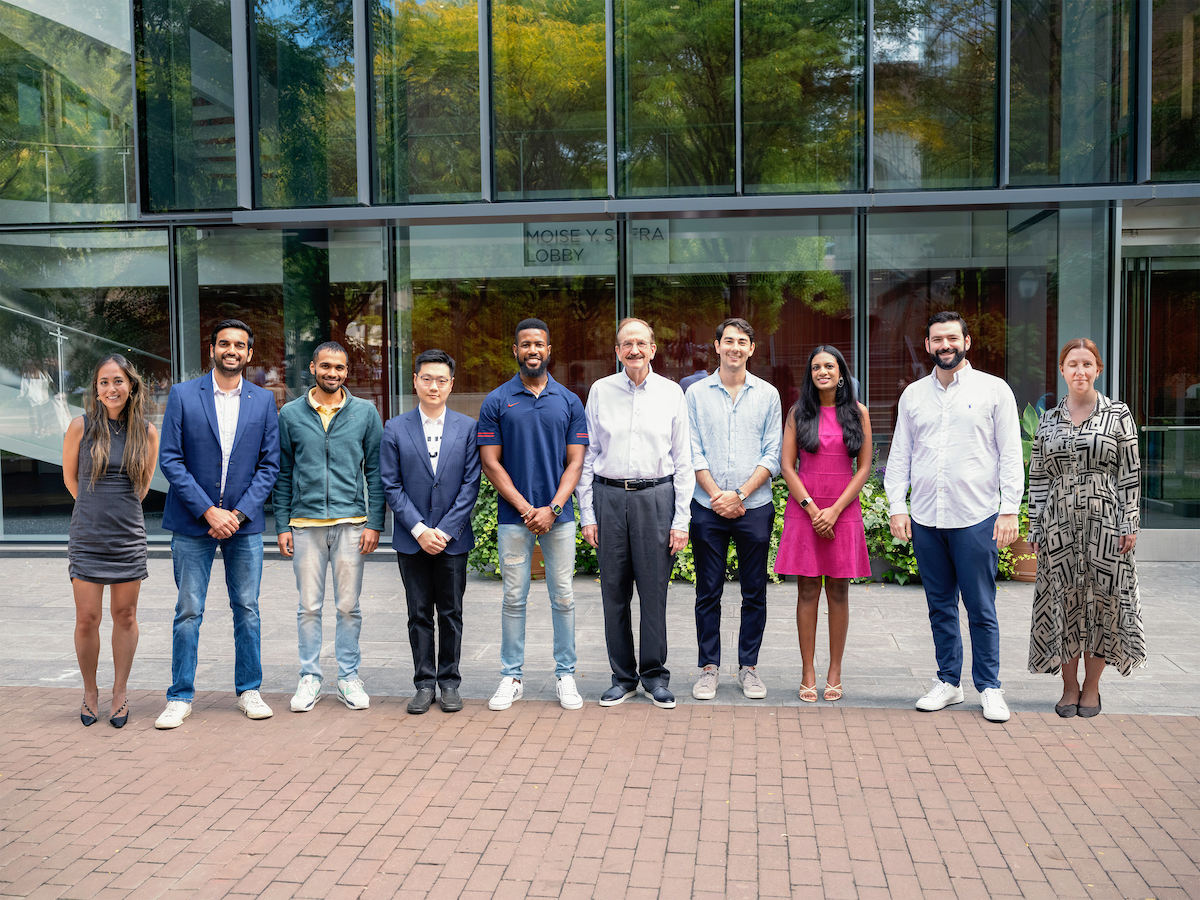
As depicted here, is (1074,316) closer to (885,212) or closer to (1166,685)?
(885,212)

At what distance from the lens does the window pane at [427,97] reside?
10289 mm

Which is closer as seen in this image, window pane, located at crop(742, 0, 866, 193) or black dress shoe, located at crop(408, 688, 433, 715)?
black dress shoe, located at crop(408, 688, 433, 715)

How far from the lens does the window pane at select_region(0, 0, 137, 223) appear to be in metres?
11.0

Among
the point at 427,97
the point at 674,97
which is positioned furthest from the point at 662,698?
the point at 427,97

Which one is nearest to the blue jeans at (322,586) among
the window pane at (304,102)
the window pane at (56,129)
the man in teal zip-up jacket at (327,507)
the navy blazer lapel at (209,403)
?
the man in teal zip-up jacket at (327,507)

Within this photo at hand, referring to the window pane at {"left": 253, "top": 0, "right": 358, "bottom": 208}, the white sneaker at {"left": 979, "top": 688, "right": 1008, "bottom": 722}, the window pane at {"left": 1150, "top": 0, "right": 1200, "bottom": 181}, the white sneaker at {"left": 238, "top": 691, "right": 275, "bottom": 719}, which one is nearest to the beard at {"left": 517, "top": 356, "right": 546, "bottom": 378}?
the white sneaker at {"left": 238, "top": 691, "right": 275, "bottom": 719}

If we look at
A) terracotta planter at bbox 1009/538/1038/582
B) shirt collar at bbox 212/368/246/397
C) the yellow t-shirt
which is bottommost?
terracotta planter at bbox 1009/538/1038/582

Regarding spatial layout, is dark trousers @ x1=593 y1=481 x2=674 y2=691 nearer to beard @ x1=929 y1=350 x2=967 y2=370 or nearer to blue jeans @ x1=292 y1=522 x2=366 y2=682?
blue jeans @ x1=292 y1=522 x2=366 y2=682

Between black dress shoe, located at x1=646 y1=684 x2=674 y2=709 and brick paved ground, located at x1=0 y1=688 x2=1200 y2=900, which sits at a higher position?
black dress shoe, located at x1=646 y1=684 x2=674 y2=709

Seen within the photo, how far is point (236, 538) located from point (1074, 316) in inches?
338

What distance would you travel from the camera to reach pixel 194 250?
11031mm

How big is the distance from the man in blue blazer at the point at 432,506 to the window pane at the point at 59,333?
688cm

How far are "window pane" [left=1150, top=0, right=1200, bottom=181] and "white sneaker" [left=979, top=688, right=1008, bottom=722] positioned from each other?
22.2ft

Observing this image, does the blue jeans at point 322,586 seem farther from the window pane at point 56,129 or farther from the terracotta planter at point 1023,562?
the window pane at point 56,129
